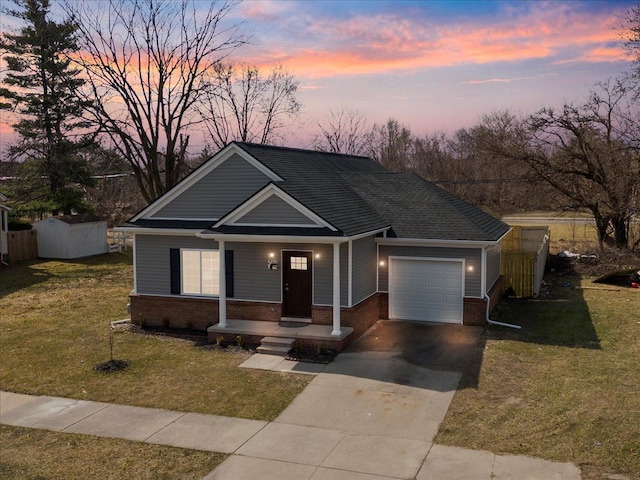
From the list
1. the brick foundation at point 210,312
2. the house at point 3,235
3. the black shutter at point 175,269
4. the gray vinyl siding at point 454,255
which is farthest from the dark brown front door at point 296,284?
the house at point 3,235

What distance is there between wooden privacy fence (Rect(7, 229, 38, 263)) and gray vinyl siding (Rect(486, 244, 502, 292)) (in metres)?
26.9

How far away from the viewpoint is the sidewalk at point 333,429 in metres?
8.84

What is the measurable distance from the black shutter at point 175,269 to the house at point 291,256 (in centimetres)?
3

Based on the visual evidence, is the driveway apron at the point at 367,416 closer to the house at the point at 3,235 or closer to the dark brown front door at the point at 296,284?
the dark brown front door at the point at 296,284

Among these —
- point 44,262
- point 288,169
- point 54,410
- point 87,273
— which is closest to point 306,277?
point 288,169

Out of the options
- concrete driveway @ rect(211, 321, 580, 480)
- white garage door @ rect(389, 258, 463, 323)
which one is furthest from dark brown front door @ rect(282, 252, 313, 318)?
white garage door @ rect(389, 258, 463, 323)

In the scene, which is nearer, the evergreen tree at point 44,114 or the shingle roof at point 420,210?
the shingle roof at point 420,210

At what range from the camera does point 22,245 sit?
3375cm

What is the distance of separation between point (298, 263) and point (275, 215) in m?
1.66

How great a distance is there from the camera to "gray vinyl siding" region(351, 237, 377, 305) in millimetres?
16391

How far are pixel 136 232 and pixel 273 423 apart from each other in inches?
375

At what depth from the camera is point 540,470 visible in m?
8.64

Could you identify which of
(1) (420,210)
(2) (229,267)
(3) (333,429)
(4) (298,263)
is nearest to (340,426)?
(3) (333,429)

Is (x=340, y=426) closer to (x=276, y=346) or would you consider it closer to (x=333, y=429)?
(x=333, y=429)
